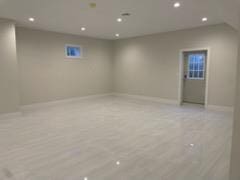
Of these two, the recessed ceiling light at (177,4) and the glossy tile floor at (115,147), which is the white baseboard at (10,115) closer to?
the glossy tile floor at (115,147)

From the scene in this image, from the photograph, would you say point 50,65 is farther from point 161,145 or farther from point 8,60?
point 161,145

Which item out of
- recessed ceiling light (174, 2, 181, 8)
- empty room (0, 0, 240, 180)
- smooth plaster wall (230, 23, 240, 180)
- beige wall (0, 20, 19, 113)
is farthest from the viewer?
beige wall (0, 20, 19, 113)

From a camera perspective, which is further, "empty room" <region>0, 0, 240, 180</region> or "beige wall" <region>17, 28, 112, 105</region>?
"beige wall" <region>17, 28, 112, 105</region>

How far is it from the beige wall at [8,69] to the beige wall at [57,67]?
2.38 feet

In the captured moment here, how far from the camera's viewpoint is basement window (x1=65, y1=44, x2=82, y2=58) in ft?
23.0

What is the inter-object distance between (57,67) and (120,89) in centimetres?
321

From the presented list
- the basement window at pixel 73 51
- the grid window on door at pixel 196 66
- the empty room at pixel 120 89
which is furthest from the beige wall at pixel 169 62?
the basement window at pixel 73 51

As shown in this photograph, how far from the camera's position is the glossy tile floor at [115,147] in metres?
2.24

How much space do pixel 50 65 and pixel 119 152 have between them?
492 centimetres

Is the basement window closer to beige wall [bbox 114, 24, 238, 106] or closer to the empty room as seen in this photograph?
the empty room

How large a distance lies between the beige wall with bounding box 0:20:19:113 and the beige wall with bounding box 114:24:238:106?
183 inches

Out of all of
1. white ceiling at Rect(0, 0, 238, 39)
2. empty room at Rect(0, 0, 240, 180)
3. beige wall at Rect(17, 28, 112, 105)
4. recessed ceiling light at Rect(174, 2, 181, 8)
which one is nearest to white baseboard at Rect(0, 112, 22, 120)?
empty room at Rect(0, 0, 240, 180)

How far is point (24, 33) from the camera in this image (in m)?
5.74

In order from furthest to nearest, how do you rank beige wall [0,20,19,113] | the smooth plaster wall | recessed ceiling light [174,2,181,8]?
beige wall [0,20,19,113] → recessed ceiling light [174,2,181,8] → the smooth plaster wall
